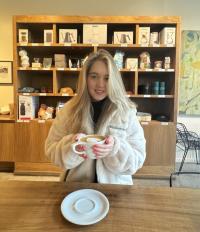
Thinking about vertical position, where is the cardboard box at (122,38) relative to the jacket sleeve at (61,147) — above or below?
above

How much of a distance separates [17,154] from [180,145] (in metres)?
2.44

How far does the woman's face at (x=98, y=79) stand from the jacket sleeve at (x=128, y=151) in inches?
7.9

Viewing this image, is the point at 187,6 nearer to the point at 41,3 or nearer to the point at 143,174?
the point at 41,3

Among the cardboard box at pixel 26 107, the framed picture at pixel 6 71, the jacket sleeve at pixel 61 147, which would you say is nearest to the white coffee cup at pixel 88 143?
the jacket sleeve at pixel 61 147

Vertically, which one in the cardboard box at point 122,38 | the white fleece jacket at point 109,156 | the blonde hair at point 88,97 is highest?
the cardboard box at point 122,38

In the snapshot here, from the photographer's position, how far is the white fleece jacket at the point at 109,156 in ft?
3.84

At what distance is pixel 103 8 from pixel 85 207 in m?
3.34

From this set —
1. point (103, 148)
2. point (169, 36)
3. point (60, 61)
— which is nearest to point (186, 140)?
point (169, 36)

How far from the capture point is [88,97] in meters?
1.31

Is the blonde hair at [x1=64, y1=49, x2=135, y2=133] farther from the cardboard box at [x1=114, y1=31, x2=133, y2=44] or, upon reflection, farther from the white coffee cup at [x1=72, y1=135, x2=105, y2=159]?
→ the cardboard box at [x1=114, y1=31, x2=133, y2=44]

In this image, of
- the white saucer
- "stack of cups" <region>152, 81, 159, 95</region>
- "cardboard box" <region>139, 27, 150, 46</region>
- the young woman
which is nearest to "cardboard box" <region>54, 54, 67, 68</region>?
"cardboard box" <region>139, 27, 150, 46</region>

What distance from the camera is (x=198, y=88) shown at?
3.68m

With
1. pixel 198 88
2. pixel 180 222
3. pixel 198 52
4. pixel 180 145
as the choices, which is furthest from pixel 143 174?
pixel 180 222

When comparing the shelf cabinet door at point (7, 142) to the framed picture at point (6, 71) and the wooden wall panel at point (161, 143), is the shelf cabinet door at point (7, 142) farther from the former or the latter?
the wooden wall panel at point (161, 143)
